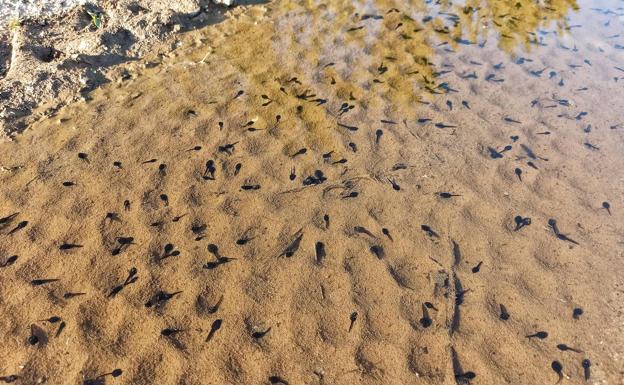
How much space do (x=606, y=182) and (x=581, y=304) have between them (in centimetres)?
218

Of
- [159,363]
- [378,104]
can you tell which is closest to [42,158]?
[159,363]

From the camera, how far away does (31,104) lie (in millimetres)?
5727

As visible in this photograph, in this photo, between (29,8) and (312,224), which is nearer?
(312,224)

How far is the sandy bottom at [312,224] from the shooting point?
387 cm

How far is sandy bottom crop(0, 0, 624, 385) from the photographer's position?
3.87 meters

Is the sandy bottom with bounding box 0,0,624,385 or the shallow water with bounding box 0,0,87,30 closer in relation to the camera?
the sandy bottom with bounding box 0,0,624,385

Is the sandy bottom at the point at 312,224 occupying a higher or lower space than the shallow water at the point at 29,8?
lower

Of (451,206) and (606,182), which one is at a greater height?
(451,206)

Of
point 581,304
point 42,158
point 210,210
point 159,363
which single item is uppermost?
point 42,158

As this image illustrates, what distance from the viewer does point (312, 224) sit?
191 inches

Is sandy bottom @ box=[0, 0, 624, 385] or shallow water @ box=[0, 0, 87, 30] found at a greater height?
shallow water @ box=[0, 0, 87, 30]

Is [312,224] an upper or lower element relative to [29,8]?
lower

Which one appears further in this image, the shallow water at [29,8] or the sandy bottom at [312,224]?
the shallow water at [29,8]

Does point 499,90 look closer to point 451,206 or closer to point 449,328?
point 451,206
